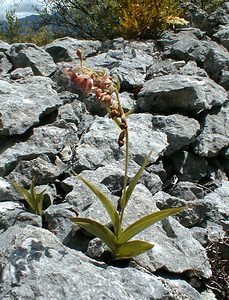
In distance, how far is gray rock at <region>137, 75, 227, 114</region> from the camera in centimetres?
471

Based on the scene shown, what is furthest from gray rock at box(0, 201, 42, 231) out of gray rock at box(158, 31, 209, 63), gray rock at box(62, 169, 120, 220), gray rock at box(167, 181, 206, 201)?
gray rock at box(158, 31, 209, 63)

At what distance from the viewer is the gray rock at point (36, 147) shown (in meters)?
3.95

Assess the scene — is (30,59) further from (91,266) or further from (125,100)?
(91,266)

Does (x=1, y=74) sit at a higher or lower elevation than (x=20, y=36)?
higher

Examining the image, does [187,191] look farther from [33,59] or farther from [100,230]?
[33,59]

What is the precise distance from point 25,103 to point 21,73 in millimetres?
894

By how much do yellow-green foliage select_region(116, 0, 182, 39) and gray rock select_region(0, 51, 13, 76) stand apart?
176 centimetres

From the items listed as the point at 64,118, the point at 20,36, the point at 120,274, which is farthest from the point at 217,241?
the point at 20,36

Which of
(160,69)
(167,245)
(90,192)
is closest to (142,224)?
(167,245)

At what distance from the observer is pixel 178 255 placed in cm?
322

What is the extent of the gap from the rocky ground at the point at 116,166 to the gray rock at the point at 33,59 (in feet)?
0.04

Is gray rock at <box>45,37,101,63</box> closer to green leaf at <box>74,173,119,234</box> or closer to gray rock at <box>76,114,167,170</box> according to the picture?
gray rock at <box>76,114,167,170</box>

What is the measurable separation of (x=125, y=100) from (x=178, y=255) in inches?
81.8

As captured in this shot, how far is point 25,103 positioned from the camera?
14.4 ft
